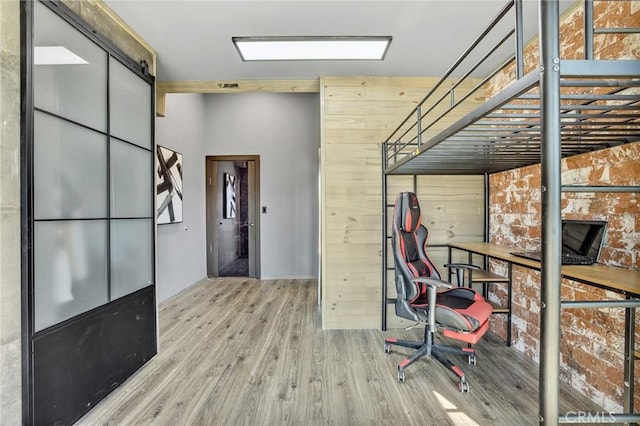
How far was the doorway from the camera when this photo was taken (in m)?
4.96

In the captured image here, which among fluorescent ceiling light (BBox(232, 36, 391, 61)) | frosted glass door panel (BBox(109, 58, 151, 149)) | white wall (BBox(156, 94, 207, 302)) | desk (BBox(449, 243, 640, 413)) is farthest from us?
white wall (BBox(156, 94, 207, 302))

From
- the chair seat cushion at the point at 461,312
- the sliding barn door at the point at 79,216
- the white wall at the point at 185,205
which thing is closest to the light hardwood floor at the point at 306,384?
the sliding barn door at the point at 79,216

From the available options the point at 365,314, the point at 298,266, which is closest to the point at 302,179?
the point at 298,266

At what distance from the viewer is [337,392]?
1.93m

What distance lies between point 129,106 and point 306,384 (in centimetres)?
241

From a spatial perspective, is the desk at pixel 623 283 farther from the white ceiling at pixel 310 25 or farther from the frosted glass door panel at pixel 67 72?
the frosted glass door panel at pixel 67 72

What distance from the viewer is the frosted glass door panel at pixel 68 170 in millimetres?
1486

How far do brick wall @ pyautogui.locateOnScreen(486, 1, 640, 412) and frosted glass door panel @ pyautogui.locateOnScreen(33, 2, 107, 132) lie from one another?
123 inches

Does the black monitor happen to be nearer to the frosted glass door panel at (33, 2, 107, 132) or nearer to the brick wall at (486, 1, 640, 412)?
the brick wall at (486, 1, 640, 412)

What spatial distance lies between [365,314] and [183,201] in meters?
3.06

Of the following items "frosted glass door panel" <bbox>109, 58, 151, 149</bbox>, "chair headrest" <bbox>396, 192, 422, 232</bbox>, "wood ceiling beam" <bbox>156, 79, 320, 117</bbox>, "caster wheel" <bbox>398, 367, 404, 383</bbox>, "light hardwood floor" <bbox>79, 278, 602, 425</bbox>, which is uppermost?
"wood ceiling beam" <bbox>156, 79, 320, 117</bbox>

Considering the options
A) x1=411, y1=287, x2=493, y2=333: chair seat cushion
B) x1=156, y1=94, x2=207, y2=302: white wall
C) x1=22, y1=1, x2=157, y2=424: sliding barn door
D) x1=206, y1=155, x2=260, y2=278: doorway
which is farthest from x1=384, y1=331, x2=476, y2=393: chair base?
x1=206, y1=155, x2=260, y2=278: doorway

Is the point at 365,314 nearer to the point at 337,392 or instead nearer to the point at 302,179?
the point at 337,392

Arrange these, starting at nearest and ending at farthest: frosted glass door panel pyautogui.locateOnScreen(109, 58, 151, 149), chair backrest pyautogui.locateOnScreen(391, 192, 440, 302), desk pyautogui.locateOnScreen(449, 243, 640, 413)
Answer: desk pyautogui.locateOnScreen(449, 243, 640, 413) < frosted glass door panel pyautogui.locateOnScreen(109, 58, 151, 149) < chair backrest pyautogui.locateOnScreen(391, 192, 440, 302)
